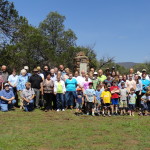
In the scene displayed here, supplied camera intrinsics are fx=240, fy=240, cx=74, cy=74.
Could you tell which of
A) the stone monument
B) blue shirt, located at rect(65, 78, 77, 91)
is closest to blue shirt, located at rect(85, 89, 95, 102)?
blue shirt, located at rect(65, 78, 77, 91)

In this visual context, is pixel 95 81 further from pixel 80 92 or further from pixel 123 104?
pixel 123 104

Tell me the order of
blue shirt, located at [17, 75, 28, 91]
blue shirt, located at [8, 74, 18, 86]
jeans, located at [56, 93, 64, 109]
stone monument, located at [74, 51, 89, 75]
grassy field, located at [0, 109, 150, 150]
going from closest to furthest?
1. grassy field, located at [0, 109, 150, 150]
2. jeans, located at [56, 93, 64, 109]
3. blue shirt, located at [17, 75, 28, 91]
4. blue shirt, located at [8, 74, 18, 86]
5. stone monument, located at [74, 51, 89, 75]

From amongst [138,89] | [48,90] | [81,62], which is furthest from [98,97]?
[81,62]

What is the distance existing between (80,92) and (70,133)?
3379mm

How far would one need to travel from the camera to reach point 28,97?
34.1ft

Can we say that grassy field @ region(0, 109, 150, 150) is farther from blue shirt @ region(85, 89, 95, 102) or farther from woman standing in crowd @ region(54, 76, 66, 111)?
woman standing in crowd @ region(54, 76, 66, 111)

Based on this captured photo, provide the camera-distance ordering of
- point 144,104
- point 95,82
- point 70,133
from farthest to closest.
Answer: point 95,82 < point 144,104 < point 70,133

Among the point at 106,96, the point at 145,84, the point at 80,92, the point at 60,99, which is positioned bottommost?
the point at 60,99

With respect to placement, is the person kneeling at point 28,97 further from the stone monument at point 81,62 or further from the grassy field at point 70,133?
the stone monument at point 81,62

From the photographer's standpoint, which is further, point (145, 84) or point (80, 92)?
point (145, 84)

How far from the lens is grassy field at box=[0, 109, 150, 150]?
5.50 metres

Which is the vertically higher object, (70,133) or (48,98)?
(48,98)

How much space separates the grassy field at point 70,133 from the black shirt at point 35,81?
173cm

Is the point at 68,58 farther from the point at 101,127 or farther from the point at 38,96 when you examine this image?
the point at 101,127
